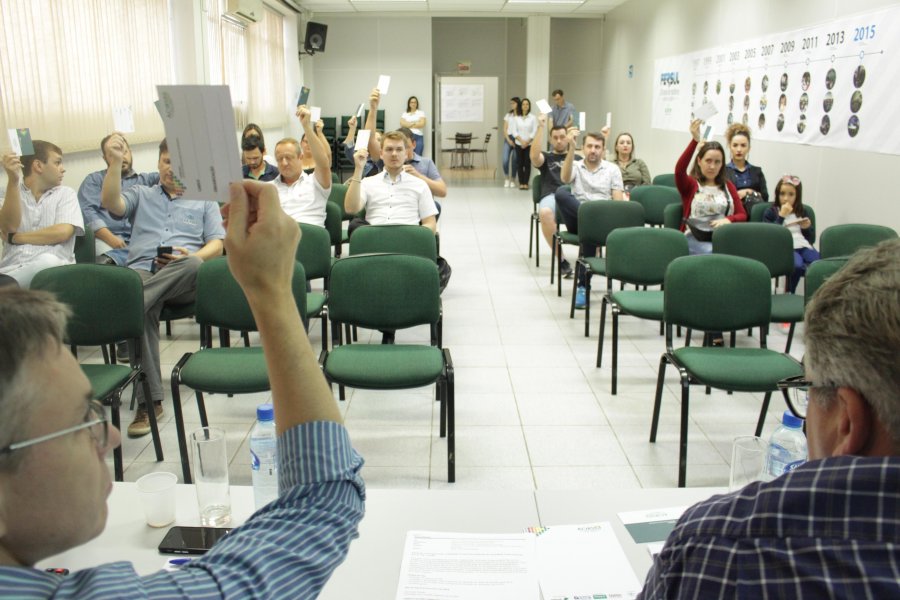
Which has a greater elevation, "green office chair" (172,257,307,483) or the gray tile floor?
"green office chair" (172,257,307,483)

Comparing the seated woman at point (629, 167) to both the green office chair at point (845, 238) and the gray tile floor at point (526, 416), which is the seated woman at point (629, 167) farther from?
the green office chair at point (845, 238)

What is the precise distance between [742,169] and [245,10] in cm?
669

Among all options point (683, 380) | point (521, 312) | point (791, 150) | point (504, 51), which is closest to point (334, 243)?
point (521, 312)

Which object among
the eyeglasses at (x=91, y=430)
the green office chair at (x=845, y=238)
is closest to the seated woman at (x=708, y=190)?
the green office chair at (x=845, y=238)

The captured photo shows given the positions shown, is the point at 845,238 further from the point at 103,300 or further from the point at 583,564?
the point at 103,300

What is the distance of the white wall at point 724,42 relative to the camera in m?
5.57

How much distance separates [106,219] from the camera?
5094 millimetres

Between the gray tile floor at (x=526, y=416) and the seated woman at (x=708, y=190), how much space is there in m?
0.90

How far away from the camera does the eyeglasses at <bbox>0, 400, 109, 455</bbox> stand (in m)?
0.68

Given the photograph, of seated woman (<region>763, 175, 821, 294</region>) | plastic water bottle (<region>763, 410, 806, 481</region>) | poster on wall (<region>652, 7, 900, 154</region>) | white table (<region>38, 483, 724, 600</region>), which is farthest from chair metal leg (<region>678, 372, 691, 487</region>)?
poster on wall (<region>652, 7, 900, 154</region>)

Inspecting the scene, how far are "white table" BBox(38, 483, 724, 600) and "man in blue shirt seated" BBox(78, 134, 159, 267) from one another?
344 centimetres

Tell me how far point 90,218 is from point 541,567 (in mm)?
4503

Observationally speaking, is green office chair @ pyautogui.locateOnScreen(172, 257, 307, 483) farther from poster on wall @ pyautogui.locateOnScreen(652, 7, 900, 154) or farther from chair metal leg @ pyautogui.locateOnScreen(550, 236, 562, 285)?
poster on wall @ pyautogui.locateOnScreen(652, 7, 900, 154)

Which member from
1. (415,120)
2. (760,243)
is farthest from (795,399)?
(415,120)
